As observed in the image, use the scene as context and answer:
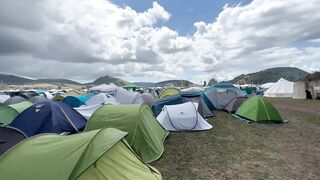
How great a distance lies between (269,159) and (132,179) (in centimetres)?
501

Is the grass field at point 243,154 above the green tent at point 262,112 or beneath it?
beneath

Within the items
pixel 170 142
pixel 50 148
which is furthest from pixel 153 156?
pixel 50 148

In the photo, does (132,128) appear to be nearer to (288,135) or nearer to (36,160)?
(36,160)

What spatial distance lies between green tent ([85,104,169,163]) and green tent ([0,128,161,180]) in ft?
9.49

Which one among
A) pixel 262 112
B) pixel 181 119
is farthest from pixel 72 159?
pixel 262 112

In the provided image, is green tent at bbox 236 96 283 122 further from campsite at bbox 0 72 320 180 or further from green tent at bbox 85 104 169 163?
green tent at bbox 85 104 169 163

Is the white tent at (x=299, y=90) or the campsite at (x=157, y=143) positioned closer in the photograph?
the campsite at (x=157, y=143)

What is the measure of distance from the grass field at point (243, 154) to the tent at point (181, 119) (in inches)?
19.1

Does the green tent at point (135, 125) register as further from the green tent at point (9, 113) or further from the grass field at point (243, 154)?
the green tent at point (9, 113)

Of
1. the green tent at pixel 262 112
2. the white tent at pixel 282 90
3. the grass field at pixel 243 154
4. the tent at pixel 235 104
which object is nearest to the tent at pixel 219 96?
the tent at pixel 235 104

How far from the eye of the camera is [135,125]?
28.7ft

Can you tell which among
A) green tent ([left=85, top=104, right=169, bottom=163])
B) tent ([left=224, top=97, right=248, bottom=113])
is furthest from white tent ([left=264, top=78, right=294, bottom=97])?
green tent ([left=85, top=104, right=169, bottom=163])

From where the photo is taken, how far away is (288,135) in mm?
11953

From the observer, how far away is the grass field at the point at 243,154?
7391mm
